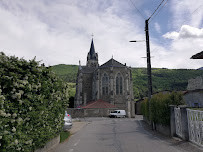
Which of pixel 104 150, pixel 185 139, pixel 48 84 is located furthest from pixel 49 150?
pixel 185 139

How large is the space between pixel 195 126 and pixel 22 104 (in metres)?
6.52

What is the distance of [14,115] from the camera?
3.87m

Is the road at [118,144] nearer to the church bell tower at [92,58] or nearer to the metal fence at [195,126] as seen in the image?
the metal fence at [195,126]

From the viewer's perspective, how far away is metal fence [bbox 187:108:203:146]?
603cm

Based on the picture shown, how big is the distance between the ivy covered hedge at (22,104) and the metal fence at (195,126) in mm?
5815

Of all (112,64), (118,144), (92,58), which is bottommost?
(118,144)

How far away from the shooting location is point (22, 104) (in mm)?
4391

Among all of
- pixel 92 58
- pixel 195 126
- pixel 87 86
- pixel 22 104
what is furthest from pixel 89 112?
pixel 92 58

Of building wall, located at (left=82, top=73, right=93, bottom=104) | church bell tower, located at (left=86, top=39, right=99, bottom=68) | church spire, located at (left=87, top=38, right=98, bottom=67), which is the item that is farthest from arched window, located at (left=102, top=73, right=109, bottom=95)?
church spire, located at (left=87, top=38, right=98, bottom=67)

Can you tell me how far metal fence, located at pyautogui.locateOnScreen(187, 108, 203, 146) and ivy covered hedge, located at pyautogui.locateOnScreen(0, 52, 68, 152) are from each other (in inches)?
229

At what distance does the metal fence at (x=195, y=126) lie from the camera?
603 centimetres

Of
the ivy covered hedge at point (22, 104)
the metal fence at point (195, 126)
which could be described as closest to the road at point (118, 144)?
the metal fence at point (195, 126)

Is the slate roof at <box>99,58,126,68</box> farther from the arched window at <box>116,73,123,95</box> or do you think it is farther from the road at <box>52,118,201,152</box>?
the road at <box>52,118,201,152</box>

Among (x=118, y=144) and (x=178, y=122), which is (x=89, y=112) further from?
(x=178, y=122)
